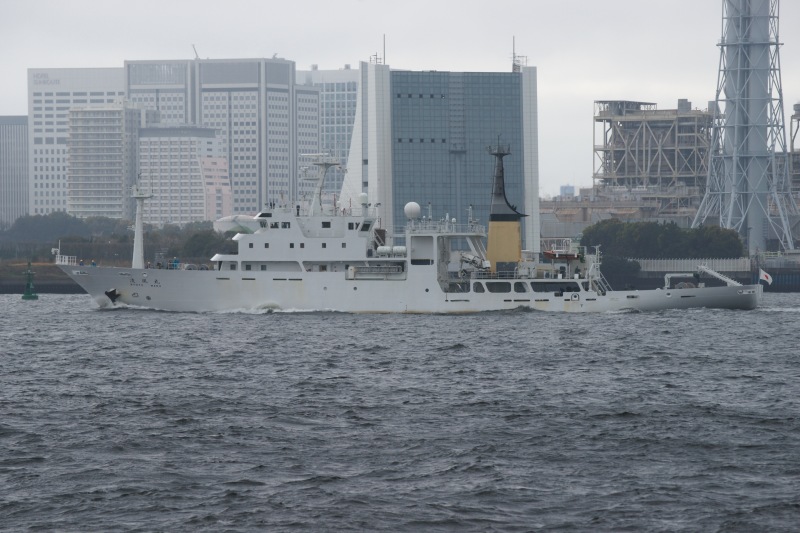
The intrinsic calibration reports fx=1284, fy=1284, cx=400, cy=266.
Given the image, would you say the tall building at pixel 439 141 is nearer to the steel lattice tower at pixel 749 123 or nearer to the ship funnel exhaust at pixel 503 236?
the steel lattice tower at pixel 749 123

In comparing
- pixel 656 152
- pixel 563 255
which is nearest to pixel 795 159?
pixel 656 152

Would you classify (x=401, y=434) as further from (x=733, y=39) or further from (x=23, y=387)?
(x=733, y=39)

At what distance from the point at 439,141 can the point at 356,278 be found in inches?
2539

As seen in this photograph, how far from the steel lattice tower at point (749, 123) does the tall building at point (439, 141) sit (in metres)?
21.7

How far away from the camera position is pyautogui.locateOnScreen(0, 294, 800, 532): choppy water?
74.4 feet

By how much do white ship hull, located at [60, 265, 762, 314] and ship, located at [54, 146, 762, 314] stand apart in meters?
0.05

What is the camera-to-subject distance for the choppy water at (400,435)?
2269 cm

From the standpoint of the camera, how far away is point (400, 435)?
96.4 feet

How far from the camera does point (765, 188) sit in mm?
138875

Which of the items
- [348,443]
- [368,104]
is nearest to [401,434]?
[348,443]

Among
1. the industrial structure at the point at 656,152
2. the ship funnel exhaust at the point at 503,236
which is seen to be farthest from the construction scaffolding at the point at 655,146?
the ship funnel exhaust at the point at 503,236

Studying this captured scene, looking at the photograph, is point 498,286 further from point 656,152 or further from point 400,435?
point 656,152

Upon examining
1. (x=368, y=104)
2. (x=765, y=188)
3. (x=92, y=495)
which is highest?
(x=368, y=104)

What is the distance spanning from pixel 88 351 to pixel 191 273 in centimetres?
1998
